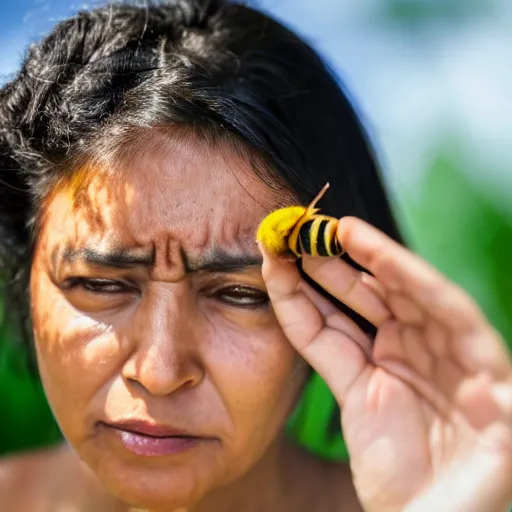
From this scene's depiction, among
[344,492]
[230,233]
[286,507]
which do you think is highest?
[230,233]

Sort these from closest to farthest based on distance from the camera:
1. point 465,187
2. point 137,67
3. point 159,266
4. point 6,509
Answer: point 159,266
point 137,67
point 6,509
point 465,187

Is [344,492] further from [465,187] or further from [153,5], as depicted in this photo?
[153,5]

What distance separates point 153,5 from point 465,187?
3.63 ft

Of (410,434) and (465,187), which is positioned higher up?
(465,187)

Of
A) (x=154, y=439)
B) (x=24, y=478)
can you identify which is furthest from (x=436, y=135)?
(x=24, y=478)

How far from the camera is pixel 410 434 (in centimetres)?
111

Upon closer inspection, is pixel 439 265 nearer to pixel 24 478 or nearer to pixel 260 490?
pixel 260 490

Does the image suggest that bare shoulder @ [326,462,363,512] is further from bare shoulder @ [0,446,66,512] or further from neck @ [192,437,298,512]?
bare shoulder @ [0,446,66,512]

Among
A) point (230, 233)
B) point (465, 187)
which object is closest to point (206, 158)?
point (230, 233)

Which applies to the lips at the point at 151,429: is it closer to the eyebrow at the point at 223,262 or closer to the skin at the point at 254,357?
the skin at the point at 254,357

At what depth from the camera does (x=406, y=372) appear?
1.14 metres

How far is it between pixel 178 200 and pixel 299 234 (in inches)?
10.3

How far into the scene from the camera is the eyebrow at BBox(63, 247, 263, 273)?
1244 mm

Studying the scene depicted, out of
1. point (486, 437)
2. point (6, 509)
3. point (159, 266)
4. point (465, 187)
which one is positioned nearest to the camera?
point (486, 437)
